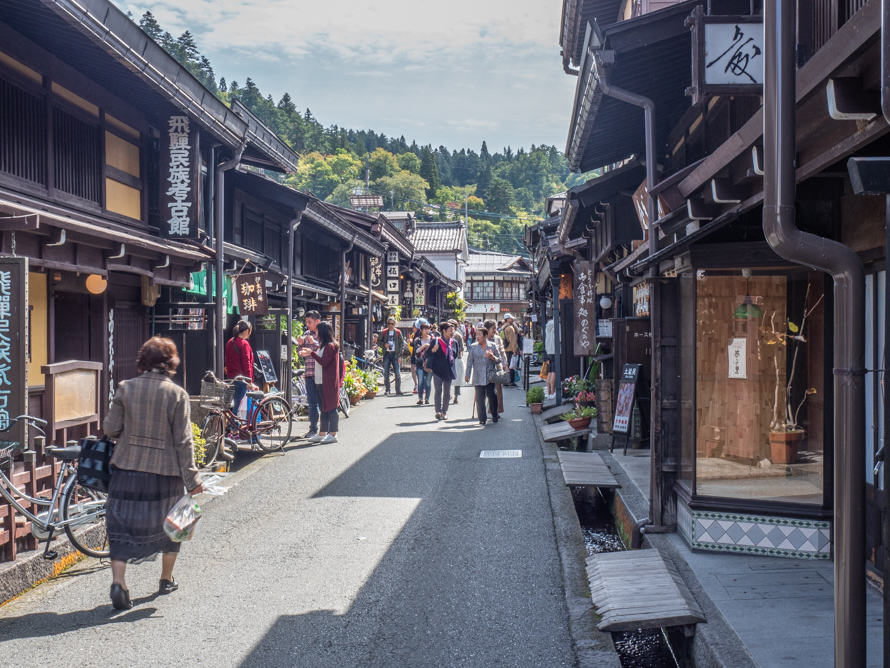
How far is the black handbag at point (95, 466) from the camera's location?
19.4 ft

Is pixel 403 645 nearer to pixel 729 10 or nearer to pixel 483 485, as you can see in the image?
pixel 483 485

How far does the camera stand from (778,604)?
529 cm

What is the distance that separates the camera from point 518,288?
71.2 m

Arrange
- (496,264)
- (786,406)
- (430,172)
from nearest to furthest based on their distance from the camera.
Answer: (786,406)
(496,264)
(430,172)

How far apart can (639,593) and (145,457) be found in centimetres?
387

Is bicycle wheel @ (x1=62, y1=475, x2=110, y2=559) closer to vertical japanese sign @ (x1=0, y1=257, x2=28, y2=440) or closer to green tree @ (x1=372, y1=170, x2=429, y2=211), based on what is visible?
vertical japanese sign @ (x1=0, y1=257, x2=28, y2=440)

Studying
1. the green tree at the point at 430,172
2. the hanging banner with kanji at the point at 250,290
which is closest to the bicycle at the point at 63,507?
the hanging banner with kanji at the point at 250,290

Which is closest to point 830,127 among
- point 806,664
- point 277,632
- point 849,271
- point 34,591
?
point 849,271

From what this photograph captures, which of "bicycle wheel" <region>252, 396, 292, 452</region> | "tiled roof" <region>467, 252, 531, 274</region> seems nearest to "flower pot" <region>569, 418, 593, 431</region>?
"bicycle wheel" <region>252, 396, 292, 452</region>

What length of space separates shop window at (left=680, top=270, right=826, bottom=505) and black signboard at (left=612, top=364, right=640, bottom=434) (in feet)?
15.0

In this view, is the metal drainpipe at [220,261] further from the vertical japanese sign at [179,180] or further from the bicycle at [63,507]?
the bicycle at [63,507]

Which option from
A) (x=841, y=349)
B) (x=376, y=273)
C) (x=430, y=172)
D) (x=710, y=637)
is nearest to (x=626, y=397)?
(x=710, y=637)

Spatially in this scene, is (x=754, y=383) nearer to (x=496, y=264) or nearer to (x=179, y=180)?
(x=179, y=180)

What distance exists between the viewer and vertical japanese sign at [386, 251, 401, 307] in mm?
32844
